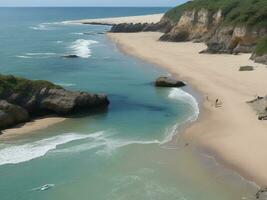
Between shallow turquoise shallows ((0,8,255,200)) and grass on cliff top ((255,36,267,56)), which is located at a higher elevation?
grass on cliff top ((255,36,267,56))

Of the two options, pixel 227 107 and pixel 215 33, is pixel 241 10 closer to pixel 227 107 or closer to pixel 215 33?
pixel 215 33

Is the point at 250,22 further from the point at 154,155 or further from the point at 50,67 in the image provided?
the point at 154,155

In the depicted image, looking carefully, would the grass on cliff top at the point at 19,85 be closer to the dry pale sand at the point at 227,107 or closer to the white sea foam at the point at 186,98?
the white sea foam at the point at 186,98

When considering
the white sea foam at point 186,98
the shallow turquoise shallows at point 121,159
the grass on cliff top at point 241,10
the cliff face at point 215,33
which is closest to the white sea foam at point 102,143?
the shallow turquoise shallows at point 121,159

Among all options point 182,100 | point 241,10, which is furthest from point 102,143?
point 241,10

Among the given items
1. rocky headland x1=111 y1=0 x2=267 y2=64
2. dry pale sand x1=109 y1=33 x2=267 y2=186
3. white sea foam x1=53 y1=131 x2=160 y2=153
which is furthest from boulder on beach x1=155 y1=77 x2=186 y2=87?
white sea foam x1=53 y1=131 x2=160 y2=153

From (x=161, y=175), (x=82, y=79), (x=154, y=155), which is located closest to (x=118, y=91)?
(x=82, y=79)

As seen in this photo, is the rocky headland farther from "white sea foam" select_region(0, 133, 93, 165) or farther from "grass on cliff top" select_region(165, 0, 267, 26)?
"white sea foam" select_region(0, 133, 93, 165)

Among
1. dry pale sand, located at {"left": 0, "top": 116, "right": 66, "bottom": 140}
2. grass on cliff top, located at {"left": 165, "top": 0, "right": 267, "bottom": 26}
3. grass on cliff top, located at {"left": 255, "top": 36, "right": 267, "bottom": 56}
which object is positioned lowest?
dry pale sand, located at {"left": 0, "top": 116, "right": 66, "bottom": 140}
